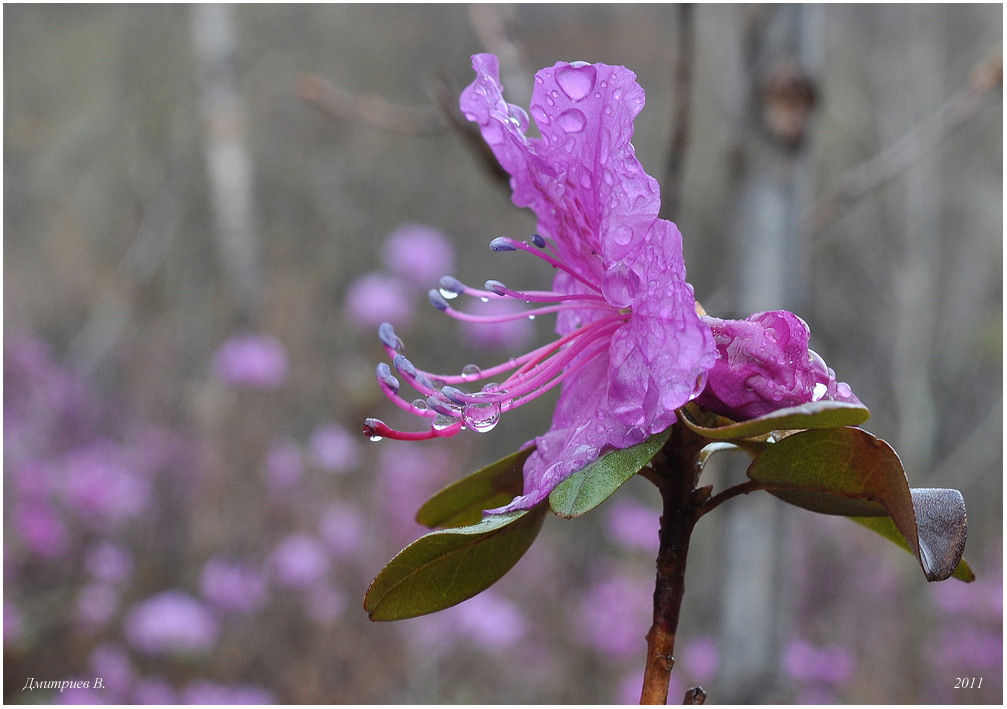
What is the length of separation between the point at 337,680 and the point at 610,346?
2.62 meters

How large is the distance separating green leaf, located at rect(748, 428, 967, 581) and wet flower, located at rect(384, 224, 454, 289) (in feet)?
9.30

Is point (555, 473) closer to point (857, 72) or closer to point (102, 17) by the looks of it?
point (857, 72)

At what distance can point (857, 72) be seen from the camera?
19.5ft

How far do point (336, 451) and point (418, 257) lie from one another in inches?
32.4

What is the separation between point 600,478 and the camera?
424mm

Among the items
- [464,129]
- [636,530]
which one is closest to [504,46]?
[464,129]

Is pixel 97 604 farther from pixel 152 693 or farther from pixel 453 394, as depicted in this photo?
pixel 453 394

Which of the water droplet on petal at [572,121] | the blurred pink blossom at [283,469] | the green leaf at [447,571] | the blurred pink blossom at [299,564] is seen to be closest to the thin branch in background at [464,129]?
the water droplet on petal at [572,121]

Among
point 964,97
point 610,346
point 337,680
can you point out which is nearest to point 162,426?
point 337,680

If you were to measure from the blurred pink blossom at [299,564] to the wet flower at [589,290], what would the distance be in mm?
2419

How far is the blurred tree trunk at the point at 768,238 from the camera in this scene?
1.50m

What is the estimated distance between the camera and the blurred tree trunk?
4.91ft

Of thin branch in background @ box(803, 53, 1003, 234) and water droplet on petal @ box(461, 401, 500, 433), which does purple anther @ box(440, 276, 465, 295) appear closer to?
water droplet on petal @ box(461, 401, 500, 433)

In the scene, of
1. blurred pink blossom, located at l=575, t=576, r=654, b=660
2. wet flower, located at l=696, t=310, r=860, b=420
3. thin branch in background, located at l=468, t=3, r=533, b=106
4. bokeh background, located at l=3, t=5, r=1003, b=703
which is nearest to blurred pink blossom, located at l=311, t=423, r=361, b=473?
bokeh background, located at l=3, t=5, r=1003, b=703
